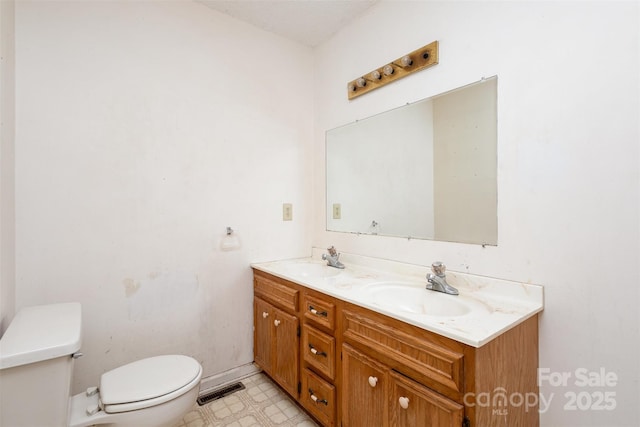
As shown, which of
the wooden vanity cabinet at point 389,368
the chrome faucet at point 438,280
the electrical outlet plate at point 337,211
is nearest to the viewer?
the wooden vanity cabinet at point 389,368

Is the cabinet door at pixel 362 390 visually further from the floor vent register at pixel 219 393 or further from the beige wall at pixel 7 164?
the beige wall at pixel 7 164

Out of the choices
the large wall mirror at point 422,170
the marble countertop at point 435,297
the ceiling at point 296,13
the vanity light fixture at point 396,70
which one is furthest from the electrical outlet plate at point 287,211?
the ceiling at point 296,13

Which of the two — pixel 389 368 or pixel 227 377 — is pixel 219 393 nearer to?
pixel 227 377

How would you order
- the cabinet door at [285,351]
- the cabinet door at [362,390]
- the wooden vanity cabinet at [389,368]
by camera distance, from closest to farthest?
1. the wooden vanity cabinet at [389,368]
2. the cabinet door at [362,390]
3. the cabinet door at [285,351]

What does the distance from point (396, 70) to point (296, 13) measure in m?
0.79

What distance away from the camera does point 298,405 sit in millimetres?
1714

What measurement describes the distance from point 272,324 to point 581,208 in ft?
5.30

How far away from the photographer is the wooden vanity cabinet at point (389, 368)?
910 millimetres

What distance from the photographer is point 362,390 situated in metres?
1.23

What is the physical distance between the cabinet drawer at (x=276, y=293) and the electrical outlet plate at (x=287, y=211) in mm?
481

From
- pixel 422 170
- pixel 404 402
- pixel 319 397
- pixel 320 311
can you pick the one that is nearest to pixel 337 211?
pixel 422 170

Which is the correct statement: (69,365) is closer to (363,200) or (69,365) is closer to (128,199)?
(128,199)

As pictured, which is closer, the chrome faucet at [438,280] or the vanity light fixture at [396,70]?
the chrome faucet at [438,280]

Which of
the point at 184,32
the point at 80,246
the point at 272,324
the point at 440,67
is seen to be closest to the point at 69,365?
the point at 80,246
